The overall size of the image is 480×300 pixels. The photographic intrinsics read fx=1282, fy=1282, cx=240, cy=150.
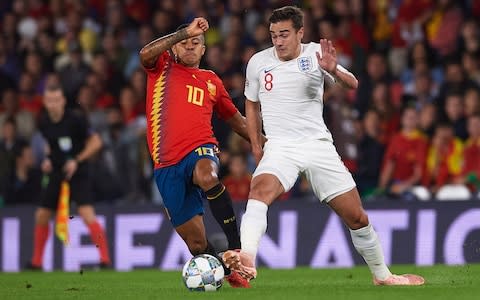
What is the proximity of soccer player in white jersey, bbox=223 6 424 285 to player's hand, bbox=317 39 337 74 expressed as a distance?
0.14 feet

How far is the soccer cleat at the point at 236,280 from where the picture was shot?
31.9 feet

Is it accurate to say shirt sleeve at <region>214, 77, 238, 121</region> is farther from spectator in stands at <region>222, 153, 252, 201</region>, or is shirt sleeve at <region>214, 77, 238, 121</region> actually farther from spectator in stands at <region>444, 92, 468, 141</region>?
spectator in stands at <region>444, 92, 468, 141</region>

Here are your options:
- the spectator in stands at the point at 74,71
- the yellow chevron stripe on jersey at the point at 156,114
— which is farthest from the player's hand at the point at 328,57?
the spectator in stands at the point at 74,71

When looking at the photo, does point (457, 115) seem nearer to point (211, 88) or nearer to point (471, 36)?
point (471, 36)

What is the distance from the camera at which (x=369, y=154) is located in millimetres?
15805

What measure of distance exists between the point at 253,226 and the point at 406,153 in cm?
636

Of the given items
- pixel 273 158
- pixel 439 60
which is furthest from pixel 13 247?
pixel 273 158

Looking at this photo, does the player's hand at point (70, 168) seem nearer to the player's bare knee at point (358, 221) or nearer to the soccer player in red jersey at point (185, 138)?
the soccer player in red jersey at point (185, 138)

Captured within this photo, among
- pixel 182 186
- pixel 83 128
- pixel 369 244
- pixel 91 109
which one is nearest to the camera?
pixel 369 244

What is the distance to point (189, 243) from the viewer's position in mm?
10141

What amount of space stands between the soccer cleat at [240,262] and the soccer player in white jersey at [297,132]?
0.32 meters

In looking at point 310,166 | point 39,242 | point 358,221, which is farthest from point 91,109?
point 358,221

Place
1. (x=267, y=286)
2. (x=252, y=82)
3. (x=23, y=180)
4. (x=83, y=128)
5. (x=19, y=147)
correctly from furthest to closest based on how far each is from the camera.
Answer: (x=19, y=147) < (x=23, y=180) < (x=83, y=128) < (x=267, y=286) < (x=252, y=82)

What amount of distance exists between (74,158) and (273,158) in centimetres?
568
